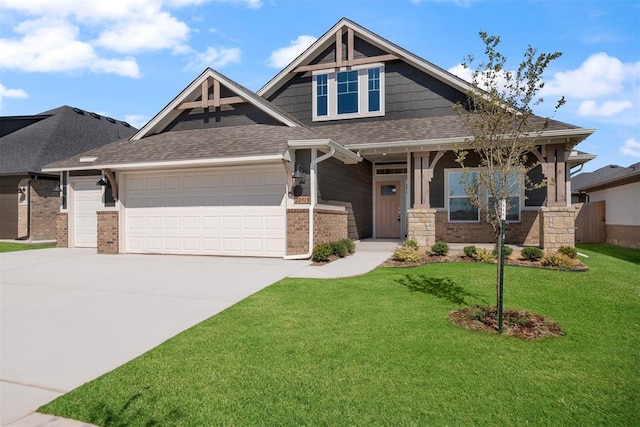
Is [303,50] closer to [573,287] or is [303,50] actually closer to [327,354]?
[573,287]

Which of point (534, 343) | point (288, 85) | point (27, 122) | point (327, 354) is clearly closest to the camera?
point (327, 354)

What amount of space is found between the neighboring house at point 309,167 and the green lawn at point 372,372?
17.3ft

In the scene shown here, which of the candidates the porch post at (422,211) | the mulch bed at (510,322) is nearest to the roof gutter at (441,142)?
the porch post at (422,211)

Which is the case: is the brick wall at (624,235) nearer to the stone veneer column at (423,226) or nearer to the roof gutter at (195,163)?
the stone veneer column at (423,226)

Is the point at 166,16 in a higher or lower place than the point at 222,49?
lower

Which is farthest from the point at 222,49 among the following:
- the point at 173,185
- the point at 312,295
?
the point at 312,295

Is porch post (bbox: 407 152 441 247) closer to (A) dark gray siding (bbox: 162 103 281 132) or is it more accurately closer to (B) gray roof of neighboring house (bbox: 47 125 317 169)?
(B) gray roof of neighboring house (bbox: 47 125 317 169)

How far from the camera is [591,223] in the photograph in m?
17.9

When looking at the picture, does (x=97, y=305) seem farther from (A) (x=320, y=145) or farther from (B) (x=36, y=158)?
(B) (x=36, y=158)

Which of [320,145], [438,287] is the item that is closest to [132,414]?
[438,287]

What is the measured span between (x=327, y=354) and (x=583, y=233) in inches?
742

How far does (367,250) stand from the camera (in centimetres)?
1189

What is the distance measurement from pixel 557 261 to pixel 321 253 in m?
5.68

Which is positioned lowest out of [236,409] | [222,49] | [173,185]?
[236,409]
